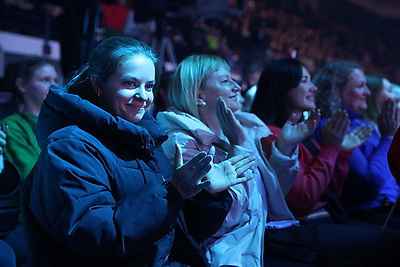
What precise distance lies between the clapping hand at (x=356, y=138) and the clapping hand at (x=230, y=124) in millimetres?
848

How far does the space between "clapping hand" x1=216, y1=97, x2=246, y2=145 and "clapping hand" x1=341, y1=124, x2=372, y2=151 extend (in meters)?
0.85

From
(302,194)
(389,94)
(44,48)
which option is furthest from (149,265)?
(44,48)

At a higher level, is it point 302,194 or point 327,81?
point 327,81

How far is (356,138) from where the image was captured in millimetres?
2328

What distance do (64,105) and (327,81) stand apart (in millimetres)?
1911

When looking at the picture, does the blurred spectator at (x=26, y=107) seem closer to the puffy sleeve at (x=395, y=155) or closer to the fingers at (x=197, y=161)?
the fingers at (x=197, y=161)

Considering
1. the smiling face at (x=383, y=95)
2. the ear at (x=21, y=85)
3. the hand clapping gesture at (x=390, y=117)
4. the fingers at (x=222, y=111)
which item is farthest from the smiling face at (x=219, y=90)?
the smiling face at (x=383, y=95)

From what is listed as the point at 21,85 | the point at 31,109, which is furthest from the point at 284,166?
the point at 21,85

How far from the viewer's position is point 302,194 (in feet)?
6.69

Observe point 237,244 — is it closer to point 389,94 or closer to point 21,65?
point 21,65

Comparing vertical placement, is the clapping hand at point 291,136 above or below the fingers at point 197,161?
below

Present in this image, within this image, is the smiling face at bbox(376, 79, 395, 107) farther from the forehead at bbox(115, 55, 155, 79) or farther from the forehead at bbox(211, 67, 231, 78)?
the forehead at bbox(115, 55, 155, 79)

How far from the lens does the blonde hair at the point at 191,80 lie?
183cm

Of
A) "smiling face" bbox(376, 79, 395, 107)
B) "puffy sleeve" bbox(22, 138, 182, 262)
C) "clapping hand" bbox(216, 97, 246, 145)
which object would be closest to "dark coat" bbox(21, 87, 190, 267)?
"puffy sleeve" bbox(22, 138, 182, 262)
